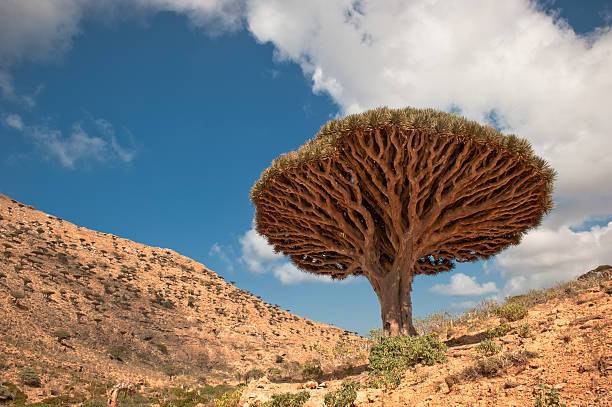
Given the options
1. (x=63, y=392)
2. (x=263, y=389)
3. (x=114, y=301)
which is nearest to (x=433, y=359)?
(x=263, y=389)

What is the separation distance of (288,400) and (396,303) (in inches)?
197

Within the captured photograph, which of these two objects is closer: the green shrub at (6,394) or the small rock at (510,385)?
the small rock at (510,385)

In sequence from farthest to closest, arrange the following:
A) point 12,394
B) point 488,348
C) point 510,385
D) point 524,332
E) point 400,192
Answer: point 12,394, point 400,192, point 524,332, point 488,348, point 510,385

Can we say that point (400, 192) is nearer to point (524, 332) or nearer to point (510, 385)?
point (524, 332)

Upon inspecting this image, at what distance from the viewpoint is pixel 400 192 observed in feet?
40.3

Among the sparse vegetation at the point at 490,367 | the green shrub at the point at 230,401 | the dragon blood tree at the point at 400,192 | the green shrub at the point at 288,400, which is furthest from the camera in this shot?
the dragon blood tree at the point at 400,192

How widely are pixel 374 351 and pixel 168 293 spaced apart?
33648 millimetres

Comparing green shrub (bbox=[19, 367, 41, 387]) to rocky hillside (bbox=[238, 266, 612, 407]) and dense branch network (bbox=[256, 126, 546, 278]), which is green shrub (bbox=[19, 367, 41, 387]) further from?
rocky hillside (bbox=[238, 266, 612, 407])

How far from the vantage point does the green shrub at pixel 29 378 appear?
1891 cm

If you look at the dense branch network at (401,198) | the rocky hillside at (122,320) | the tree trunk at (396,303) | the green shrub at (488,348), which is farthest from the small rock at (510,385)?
the rocky hillside at (122,320)

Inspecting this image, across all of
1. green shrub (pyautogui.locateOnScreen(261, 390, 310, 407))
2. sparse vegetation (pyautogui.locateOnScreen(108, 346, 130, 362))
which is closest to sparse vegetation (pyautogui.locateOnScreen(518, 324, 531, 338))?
green shrub (pyautogui.locateOnScreen(261, 390, 310, 407))

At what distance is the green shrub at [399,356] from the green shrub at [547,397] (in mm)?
2924

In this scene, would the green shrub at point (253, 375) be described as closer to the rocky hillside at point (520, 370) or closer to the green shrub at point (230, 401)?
the green shrub at point (230, 401)

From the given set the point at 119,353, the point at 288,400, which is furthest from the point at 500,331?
the point at 119,353
